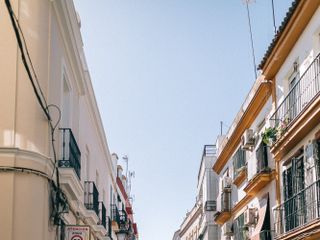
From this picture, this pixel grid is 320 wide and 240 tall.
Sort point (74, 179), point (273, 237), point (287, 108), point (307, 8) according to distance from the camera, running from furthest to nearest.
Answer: point (273, 237)
point (287, 108)
point (307, 8)
point (74, 179)

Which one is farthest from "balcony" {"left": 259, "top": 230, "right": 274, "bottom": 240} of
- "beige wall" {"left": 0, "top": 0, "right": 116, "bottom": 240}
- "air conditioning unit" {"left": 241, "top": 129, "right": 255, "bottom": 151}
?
"beige wall" {"left": 0, "top": 0, "right": 116, "bottom": 240}

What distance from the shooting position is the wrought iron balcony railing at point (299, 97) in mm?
12744

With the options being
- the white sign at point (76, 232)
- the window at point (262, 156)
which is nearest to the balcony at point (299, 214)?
the window at point (262, 156)

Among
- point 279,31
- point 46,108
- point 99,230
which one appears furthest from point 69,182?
point 99,230

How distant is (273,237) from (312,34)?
578cm

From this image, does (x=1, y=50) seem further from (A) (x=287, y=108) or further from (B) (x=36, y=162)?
(A) (x=287, y=108)

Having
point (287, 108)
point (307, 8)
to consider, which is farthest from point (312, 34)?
point (287, 108)

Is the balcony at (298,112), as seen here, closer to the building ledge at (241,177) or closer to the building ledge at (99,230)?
the building ledge at (241,177)

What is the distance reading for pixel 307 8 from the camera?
43.3 ft

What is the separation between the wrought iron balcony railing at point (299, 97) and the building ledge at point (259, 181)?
1.44 m

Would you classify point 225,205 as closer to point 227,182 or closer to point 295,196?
point 227,182

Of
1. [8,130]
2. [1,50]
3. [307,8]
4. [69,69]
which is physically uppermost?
[307,8]

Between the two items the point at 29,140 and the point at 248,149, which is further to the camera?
the point at 248,149

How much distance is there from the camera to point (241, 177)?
21.4m
